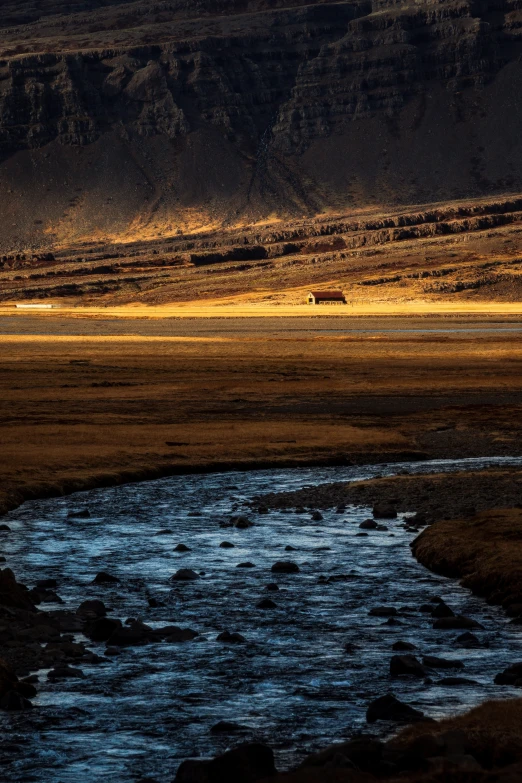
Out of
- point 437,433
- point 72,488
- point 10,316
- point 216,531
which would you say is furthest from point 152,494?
point 10,316

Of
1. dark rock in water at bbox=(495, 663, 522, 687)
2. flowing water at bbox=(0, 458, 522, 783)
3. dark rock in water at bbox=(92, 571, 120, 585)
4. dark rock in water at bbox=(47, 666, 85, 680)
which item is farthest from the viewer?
dark rock in water at bbox=(92, 571, 120, 585)

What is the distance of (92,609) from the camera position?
58.3 ft

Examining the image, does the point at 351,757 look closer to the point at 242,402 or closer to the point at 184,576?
the point at 184,576

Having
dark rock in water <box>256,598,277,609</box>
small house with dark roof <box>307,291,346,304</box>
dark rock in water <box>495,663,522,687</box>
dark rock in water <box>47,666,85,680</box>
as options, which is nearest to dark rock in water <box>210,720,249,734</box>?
dark rock in water <box>47,666,85,680</box>

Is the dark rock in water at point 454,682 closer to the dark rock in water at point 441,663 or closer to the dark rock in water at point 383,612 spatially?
the dark rock in water at point 441,663

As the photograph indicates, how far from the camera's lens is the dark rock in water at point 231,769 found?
10.7 m

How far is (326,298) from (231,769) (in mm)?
164065

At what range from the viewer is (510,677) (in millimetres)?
14445

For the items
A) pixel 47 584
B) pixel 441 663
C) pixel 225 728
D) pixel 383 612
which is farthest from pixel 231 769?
pixel 47 584

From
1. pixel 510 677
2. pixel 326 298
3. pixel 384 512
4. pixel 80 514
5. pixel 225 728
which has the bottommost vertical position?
pixel 510 677

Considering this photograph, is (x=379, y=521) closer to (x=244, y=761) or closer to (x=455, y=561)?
(x=455, y=561)

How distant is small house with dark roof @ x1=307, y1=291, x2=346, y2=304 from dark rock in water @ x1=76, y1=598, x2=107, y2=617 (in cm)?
15525

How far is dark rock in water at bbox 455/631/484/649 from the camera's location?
1619 centimetres

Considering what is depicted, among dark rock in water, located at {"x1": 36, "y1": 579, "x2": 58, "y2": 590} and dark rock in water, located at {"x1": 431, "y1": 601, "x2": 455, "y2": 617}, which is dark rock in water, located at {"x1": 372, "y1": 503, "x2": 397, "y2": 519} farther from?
dark rock in water, located at {"x1": 36, "y1": 579, "x2": 58, "y2": 590}
